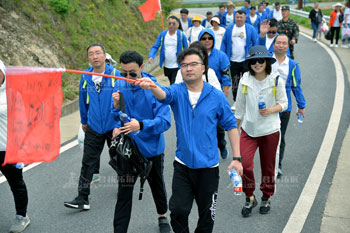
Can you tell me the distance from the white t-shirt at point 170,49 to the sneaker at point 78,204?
498 cm

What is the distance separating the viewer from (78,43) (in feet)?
45.8

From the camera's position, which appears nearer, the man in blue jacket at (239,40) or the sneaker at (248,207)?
the sneaker at (248,207)

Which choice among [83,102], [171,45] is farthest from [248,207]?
[171,45]

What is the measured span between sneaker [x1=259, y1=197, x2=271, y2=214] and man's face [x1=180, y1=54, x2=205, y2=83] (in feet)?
7.23

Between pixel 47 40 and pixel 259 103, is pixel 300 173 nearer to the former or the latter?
pixel 259 103

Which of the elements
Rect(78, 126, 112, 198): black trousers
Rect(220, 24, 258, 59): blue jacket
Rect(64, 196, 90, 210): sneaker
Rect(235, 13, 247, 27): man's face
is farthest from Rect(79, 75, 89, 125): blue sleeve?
Rect(235, 13, 247, 27): man's face

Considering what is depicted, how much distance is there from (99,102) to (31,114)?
2.25 m

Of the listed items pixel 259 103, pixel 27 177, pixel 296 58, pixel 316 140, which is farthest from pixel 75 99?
pixel 296 58

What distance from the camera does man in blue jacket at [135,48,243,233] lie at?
4449 millimetres

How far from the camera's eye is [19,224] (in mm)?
5586

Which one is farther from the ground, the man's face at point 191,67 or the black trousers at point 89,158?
the man's face at point 191,67

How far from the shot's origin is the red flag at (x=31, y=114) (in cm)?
361

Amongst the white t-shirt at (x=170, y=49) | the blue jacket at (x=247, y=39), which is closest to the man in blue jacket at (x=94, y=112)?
the white t-shirt at (x=170, y=49)

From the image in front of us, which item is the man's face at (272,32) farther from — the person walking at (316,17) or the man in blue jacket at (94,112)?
the person walking at (316,17)
